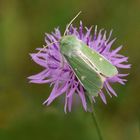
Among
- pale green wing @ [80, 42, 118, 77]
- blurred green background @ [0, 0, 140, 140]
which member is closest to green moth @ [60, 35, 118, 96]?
pale green wing @ [80, 42, 118, 77]

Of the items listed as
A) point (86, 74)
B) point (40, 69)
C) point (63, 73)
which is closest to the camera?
point (86, 74)

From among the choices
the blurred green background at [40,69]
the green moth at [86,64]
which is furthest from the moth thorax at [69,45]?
the blurred green background at [40,69]

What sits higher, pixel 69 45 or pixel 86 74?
pixel 69 45

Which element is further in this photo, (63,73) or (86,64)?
(63,73)

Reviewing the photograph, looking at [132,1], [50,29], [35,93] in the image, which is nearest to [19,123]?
[35,93]

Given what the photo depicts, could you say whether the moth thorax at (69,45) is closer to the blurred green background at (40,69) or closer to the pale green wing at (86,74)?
the pale green wing at (86,74)

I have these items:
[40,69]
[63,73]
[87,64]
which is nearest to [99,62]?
[87,64]

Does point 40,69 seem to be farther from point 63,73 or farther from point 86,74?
point 86,74
